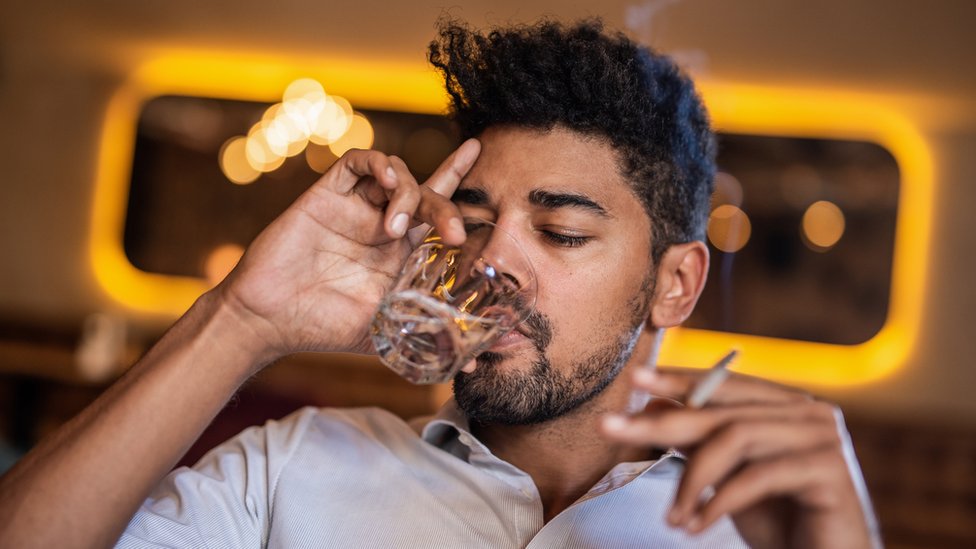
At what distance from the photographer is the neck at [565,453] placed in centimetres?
172

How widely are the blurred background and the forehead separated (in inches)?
95.8

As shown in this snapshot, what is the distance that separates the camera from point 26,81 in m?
6.02

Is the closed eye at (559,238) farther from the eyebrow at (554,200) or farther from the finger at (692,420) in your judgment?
the finger at (692,420)

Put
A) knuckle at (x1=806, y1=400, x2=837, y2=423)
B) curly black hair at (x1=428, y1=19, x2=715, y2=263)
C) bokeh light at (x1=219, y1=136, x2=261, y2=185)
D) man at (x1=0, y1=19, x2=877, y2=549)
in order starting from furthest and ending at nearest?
bokeh light at (x1=219, y1=136, x2=261, y2=185) < curly black hair at (x1=428, y1=19, x2=715, y2=263) < man at (x1=0, y1=19, x2=877, y2=549) < knuckle at (x1=806, y1=400, x2=837, y2=423)

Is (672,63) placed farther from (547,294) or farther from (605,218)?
(547,294)

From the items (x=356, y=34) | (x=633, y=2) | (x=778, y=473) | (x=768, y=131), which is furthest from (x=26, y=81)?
(x=778, y=473)

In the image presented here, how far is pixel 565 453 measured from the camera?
174 centimetres

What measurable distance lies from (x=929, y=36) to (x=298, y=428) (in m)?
3.83

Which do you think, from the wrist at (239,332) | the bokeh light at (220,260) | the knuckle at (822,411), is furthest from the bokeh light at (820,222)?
the knuckle at (822,411)

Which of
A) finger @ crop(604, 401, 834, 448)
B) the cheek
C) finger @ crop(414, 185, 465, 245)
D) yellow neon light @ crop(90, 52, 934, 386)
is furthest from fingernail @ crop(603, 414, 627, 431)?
yellow neon light @ crop(90, 52, 934, 386)

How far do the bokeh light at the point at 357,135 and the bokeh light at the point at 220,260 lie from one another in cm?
98

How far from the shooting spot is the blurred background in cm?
478

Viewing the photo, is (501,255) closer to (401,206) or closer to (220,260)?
(401,206)

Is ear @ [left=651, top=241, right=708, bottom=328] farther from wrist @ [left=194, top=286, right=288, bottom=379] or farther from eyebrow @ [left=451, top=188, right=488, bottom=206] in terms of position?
wrist @ [left=194, top=286, right=288, bottom=379]
